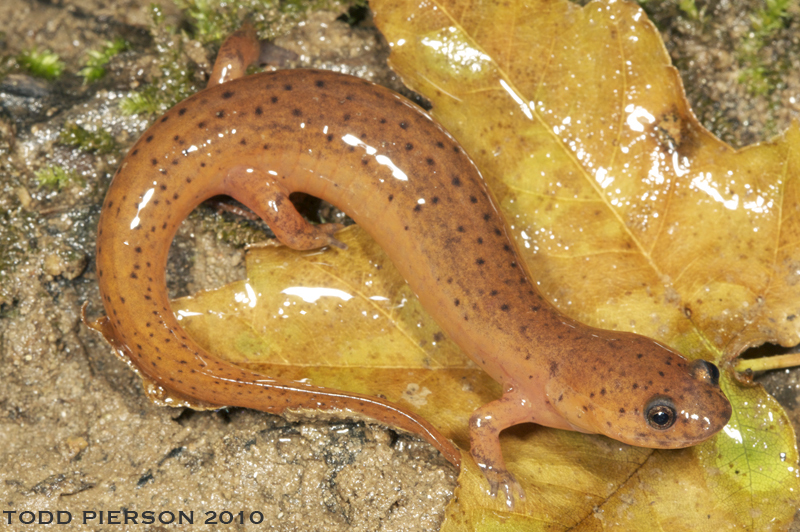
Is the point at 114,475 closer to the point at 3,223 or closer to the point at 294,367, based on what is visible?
the point at 294,367

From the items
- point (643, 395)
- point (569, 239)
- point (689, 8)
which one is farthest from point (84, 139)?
point (689, 8)

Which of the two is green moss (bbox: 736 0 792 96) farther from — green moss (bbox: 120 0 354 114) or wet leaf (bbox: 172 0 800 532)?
green moss (bbox: 120 0 354 114)

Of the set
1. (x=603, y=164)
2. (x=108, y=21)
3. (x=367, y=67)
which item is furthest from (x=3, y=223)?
(x=603, y=164)

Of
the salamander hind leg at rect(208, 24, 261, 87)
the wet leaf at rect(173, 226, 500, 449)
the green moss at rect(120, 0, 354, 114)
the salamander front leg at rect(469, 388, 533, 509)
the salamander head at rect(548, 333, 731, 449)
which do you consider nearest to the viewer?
the salamander head at rect(548, 333, 731, 449)

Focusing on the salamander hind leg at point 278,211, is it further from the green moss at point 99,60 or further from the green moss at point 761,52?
the green moss at point 761,52

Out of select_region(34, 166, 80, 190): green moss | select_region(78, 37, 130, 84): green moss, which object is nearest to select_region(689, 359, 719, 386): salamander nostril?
select_region(34, 166, 80, 190): green moss

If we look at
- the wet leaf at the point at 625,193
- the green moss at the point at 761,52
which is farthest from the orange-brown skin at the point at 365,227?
the green moss at the point at 761,52

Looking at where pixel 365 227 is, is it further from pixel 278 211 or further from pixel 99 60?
pixel 99 60
